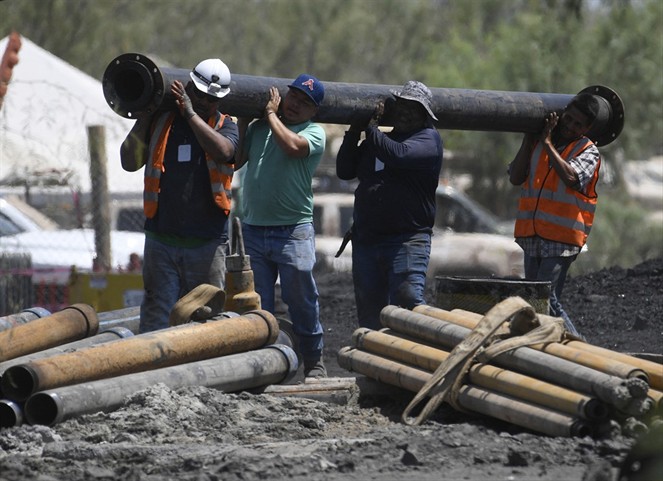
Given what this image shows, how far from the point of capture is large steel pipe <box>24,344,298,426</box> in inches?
267

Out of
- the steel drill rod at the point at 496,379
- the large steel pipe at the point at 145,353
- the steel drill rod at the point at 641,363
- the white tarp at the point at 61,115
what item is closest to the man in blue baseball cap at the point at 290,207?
the large steel pipe at the point at 145,353

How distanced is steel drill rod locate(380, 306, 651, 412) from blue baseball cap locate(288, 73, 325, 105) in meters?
1.58

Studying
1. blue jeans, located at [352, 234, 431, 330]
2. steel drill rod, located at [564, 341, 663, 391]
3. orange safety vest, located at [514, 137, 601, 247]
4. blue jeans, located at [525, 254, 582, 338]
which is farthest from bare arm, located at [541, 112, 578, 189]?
steel drill rod, located at [564, 341, 663, 391]

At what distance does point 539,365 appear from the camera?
6.81 meters

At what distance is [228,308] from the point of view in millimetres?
8352

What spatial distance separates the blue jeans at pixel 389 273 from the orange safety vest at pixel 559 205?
0.91m

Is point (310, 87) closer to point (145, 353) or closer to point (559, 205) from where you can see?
point (559, 205)

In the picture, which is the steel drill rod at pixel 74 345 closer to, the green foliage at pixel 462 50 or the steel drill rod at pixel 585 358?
the steel drill rod at pixel 585 358

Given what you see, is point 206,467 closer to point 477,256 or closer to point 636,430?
point 636,430

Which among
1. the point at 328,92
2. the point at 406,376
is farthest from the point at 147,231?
the point at 406,376

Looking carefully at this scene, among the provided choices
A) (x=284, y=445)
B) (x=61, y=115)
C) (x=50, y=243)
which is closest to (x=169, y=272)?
(x=284, y=445)

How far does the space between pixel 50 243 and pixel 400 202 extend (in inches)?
289

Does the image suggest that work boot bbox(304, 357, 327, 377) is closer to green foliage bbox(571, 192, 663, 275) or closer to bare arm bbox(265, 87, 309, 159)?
bare arm bbox(265, 87, 309, 159)

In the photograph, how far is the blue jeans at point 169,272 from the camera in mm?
8383
